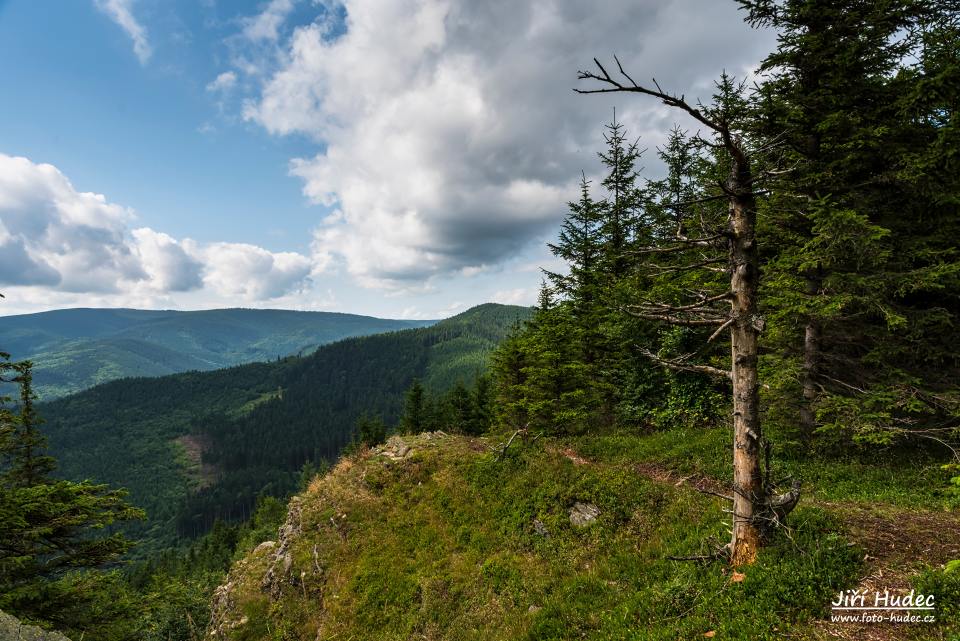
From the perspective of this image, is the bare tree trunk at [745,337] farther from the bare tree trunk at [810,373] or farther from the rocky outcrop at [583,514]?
the bare tree trunk at [810,373]

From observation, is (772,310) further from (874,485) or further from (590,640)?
(590,640)

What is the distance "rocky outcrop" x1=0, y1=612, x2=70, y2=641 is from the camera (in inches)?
249

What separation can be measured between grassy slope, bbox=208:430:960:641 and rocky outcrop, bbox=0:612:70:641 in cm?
771

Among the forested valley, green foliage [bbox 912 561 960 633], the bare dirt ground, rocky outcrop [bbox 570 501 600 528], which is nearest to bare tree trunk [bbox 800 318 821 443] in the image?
the forested valley

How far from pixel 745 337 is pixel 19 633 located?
13310 mm

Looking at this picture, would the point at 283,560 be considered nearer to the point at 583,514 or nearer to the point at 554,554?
the point at 554,554

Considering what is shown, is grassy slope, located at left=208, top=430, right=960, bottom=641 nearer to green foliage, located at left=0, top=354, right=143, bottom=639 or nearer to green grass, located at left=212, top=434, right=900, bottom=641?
green grass, located at left=212, top=434, right=900, bottom=641

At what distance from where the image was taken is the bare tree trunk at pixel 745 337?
648cm

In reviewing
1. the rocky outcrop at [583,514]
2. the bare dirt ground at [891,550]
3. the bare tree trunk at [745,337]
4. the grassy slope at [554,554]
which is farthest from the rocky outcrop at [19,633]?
the bare tree trunk at [745,337]

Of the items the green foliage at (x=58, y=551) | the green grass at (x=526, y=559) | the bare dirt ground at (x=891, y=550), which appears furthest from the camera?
the green foliage at (x=58, y=551)

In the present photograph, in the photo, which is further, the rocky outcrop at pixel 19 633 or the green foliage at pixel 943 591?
the rocky outcrop at pixel 19 633

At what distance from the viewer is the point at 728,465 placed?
42.3 ft

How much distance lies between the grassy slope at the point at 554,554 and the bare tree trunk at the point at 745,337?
1.72 m

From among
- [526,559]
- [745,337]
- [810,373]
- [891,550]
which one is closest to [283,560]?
[526,559]
